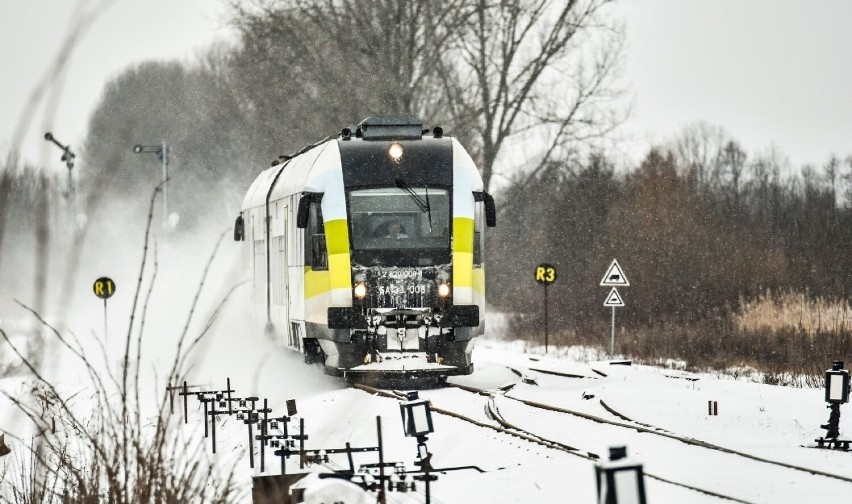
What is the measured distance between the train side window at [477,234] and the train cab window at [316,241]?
2142 mm

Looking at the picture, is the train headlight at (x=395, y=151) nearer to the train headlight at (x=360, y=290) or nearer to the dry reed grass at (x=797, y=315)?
the train headlight at (x=360, y=290)

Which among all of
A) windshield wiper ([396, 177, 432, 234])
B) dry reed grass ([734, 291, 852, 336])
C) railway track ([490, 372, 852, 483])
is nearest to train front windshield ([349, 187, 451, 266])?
windshield wiper ([396, 177, 432, 234])

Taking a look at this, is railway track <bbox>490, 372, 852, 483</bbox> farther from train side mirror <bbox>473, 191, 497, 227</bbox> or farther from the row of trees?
the row of trees

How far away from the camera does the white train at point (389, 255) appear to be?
55.4 ft

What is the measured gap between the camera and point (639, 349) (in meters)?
27.5

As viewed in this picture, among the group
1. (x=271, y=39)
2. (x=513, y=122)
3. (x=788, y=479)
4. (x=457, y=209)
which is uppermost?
(x=271, y=39)

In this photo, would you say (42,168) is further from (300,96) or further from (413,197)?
(300,96)

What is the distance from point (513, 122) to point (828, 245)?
31.7ft

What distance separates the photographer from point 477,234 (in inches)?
701

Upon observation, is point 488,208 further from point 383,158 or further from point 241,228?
point 241,228

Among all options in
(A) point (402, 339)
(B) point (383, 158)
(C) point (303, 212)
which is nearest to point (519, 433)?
(A) point (402, 339)

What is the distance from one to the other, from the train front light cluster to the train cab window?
62.6 inches

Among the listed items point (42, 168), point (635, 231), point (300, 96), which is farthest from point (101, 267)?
point (42, 168)

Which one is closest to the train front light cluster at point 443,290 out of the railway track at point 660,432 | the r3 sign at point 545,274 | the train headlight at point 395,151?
the railway track at point 660,432
